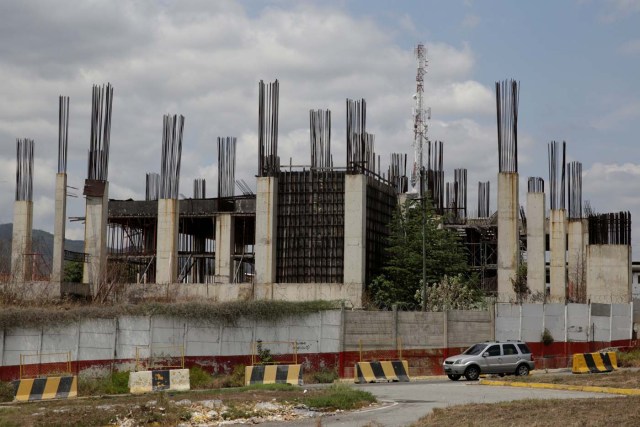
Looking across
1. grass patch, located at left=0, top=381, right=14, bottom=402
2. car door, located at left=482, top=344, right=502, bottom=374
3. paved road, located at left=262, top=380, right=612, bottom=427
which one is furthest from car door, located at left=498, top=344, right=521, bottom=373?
grass patch, located at left=0, top=381, right=14, bottom=402

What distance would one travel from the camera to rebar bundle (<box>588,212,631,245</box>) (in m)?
59.2

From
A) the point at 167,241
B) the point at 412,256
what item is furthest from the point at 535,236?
the point at 167,241

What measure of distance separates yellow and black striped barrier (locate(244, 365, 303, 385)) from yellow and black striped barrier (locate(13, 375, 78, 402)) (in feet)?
18.8

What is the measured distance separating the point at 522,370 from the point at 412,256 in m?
21.7

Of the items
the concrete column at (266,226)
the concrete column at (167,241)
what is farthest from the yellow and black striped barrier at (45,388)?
the concrete column at (167,241)

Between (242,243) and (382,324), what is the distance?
103 ft

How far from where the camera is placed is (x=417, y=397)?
26.8 m

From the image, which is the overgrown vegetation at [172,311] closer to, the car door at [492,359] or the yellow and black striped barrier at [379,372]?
the yellow and black striped barrier at [379,372]

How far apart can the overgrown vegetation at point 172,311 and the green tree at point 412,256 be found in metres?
17.9

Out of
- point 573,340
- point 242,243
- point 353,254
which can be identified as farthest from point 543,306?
point 242,243

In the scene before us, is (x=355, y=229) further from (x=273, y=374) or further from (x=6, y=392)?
(x=6, y=392)

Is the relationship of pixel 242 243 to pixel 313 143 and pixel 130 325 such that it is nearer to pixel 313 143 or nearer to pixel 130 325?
pixel 313 143

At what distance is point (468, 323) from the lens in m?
42.5

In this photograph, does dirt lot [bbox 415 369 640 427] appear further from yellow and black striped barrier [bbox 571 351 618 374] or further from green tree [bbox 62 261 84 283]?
green tree [bbox 62 261 84 283]
